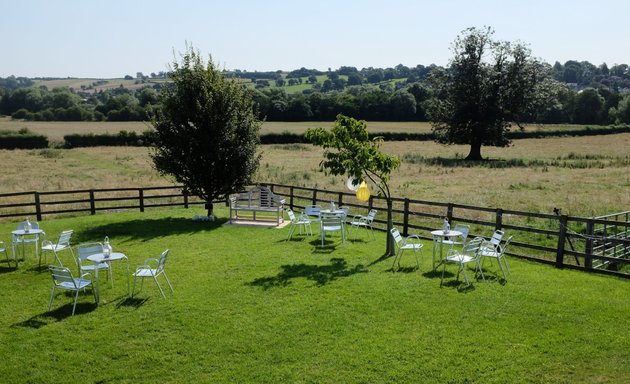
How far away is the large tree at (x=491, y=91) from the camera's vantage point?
43.0m

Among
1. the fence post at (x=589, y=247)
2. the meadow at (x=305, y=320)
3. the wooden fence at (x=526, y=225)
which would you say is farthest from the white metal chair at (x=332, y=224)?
the fence post at (x=589, y=247)

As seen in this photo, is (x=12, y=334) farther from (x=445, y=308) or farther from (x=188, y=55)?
(x=188, y=55)

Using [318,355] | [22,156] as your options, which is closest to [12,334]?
[318,355]

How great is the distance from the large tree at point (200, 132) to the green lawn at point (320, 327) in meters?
6.43

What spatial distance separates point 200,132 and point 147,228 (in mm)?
3980

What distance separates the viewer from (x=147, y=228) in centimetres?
1691

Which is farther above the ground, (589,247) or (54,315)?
(589,247)

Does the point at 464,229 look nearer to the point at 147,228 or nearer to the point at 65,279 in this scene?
the point at 65,279

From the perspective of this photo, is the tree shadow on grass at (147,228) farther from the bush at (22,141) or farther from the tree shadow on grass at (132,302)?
the bush at (22,141)

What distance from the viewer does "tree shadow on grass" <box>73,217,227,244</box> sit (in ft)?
51.7

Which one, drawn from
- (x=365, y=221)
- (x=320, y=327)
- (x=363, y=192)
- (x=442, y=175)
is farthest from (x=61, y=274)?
(x=442, y=175)

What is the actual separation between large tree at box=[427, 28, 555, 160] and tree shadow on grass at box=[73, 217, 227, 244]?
103 ft

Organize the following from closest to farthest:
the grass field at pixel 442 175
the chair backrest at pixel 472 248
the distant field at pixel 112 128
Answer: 1. the chair backrest at pixel 472 248
2. the grass field at pixel 442 175
3. the distant field at pixel 112 128

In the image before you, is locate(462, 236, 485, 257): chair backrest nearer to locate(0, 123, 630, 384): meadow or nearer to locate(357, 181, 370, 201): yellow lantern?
locate(0, 123, 630, 384): meadow
